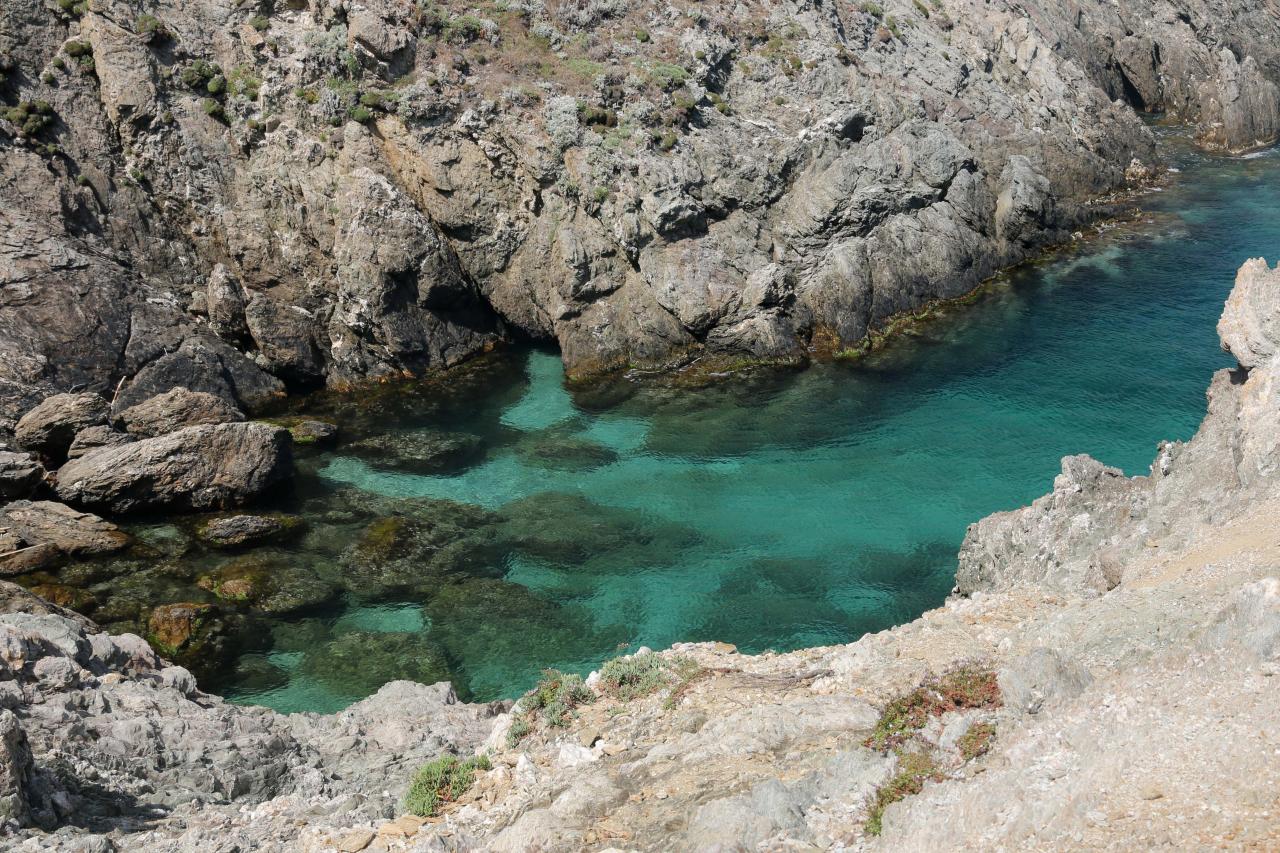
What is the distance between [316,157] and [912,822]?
4932cm

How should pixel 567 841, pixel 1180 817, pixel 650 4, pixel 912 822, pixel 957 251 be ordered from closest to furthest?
pixel 1180 817 → pixel 912 822 → pixel 567 841 → pixel 957 251 → pixel 650 4

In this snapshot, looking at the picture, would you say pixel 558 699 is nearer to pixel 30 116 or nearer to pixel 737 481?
pixel 737 481

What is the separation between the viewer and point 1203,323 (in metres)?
50.2

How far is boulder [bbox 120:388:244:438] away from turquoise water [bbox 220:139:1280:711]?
4826mm

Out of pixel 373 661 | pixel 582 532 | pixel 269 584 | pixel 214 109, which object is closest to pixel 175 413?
pixel 269 584

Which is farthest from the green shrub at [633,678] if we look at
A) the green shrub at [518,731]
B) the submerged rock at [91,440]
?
the submerged rock at [91,440]

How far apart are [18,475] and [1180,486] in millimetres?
40143

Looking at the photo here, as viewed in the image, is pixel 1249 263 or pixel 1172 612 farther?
pixel 1249 263

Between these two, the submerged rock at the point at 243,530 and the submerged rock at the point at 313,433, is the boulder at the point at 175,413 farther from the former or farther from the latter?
the submerged rock at the point at 243,530

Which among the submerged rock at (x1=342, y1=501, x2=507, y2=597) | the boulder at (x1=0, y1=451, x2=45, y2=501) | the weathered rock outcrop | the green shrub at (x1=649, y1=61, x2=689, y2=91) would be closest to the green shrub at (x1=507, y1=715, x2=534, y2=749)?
the weathered rock outcrop

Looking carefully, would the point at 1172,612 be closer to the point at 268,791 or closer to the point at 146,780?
the point at 268,791

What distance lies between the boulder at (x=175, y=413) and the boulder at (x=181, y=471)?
8.11 ft

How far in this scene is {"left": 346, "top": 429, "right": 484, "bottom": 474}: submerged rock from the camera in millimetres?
42938

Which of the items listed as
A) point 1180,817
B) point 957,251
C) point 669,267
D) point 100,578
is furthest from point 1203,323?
point 100,578
